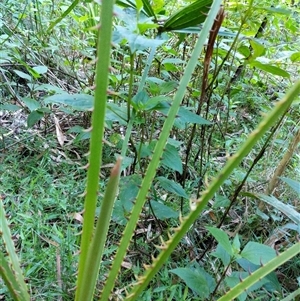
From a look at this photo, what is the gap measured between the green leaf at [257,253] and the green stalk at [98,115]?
10.4 inches

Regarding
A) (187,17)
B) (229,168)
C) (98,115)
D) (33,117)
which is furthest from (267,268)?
(33,117)

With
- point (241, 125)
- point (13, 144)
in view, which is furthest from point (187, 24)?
point (241, 125)

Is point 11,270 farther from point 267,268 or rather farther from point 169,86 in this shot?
point 169,86

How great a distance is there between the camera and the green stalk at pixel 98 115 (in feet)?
1.22

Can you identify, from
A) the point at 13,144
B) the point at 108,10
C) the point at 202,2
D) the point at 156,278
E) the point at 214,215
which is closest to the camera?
the point at 108,10

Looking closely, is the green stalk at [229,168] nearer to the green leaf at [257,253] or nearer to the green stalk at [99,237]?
the green stalk at [99,237]

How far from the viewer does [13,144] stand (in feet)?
3.69

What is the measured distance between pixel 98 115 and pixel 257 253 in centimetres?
35

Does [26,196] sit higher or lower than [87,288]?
lower

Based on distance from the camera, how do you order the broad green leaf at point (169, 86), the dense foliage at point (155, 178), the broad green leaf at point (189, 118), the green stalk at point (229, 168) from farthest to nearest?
the broad green leaf at point (169, 86) → the broad green leaf at point (189, 118) → the dense foliage at point (155, 178) → the green stalk at point (229, 168)

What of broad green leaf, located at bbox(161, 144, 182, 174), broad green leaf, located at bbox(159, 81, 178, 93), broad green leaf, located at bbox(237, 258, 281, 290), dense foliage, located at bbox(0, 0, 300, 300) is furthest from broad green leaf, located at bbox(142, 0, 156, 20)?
broad green leaf, located at bbox(237, 258, 281, 290)

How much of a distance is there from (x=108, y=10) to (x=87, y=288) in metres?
0.33

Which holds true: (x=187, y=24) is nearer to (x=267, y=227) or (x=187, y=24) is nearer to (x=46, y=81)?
(x=267, y=227)

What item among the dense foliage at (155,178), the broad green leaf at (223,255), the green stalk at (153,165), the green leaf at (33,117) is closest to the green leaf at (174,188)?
the dense foliage at (155,178)
